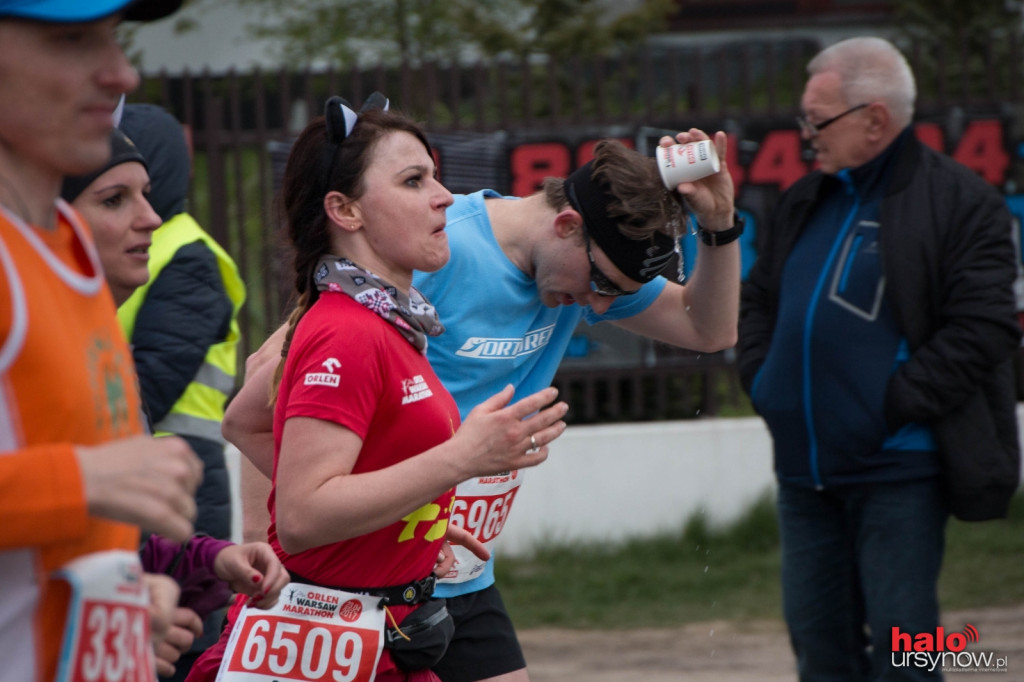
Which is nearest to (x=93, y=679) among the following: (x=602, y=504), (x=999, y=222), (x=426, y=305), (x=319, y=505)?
(x=319, y=505)

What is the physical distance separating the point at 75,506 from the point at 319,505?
2.92 ft

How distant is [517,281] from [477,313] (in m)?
0.15

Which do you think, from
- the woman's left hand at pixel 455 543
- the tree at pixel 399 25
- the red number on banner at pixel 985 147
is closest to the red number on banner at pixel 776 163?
the red number on banner at pixel 985 147

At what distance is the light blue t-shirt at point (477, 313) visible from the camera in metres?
2.96

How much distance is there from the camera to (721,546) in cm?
721

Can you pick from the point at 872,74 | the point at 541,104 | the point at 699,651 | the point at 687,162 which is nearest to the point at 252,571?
the point at 687,162

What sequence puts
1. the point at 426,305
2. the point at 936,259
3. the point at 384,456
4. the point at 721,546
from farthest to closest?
the point at 721,546 → the point at 936,259 → the point at 426,305 → the point at 384,456

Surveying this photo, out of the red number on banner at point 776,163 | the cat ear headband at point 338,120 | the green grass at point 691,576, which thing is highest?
the cat ear headband at point 338,120

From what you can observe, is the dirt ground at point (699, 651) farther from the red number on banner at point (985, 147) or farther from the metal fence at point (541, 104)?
the red number on banner at point (985, 147)

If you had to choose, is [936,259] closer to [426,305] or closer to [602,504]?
[426,305]

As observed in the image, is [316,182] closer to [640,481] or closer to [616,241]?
[616,241]

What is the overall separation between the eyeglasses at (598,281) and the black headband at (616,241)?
2 cm

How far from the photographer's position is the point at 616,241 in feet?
9.85

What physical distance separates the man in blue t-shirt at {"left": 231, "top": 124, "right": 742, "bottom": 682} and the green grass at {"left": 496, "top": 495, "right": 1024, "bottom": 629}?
3261 millimetres
